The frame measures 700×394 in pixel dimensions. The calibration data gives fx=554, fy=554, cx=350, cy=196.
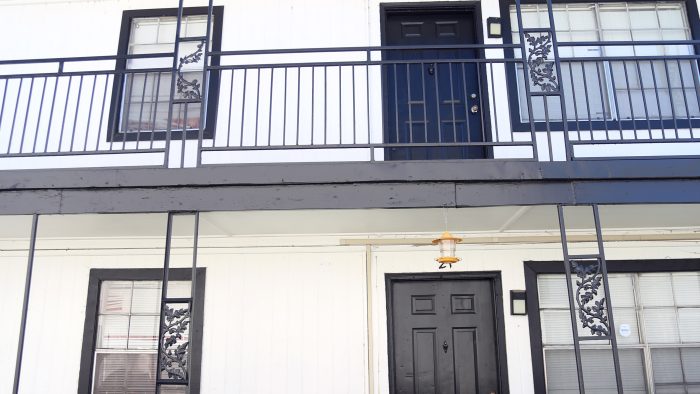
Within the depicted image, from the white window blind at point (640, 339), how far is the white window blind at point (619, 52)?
1880 mm

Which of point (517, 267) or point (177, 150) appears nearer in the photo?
point (517, 267)

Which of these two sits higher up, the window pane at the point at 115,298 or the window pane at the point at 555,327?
the window pane at the point at 115,298

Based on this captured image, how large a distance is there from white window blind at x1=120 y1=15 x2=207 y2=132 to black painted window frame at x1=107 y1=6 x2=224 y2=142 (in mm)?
64

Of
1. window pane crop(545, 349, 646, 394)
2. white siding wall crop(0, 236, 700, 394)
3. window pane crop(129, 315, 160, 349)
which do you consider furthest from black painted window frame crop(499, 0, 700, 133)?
window pane crop(129, 315, 160, 349)

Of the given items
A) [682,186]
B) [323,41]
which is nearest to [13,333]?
[323,41]

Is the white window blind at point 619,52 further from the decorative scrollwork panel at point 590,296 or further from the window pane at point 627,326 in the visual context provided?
the decorative scrollwork panel at point 590,296

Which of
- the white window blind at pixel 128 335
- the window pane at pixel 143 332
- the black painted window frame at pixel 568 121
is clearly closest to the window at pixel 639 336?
the black painted window frame at pixel 568 121

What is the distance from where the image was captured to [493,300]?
593cm

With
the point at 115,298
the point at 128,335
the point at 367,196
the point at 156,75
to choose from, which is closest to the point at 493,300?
the point at 367,196

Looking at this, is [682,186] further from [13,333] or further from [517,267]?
[13,333]

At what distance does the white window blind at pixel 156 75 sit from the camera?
6480 mm

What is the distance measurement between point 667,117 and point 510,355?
314 cm

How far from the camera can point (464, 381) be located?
5.74 metres

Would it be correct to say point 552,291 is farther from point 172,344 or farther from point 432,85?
point 172,344
